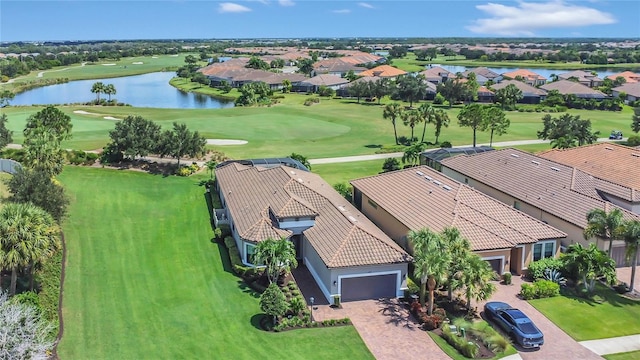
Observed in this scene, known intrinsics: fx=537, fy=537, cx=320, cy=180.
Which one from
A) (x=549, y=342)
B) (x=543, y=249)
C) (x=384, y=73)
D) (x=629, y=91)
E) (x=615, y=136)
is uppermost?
(x=384, y=73)

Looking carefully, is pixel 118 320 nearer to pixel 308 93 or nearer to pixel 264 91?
pixel 264 91

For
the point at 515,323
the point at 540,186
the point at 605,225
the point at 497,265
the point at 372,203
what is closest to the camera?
the point at 515,323

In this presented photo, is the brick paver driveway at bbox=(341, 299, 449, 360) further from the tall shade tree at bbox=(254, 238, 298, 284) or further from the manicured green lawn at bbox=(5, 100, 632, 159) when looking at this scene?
the manicured green lawn at bbox=(5, 100, 632, 159)

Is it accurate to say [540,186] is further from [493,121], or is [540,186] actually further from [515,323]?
[493,121]

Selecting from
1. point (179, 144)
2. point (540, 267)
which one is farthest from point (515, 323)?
point (179, 144)

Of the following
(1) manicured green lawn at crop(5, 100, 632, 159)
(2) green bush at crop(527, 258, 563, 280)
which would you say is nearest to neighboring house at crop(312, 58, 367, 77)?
(1) manicured green lawn at crop(5, 100, 632, 159)

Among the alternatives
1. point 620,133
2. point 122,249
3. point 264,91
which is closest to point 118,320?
point 122,249
